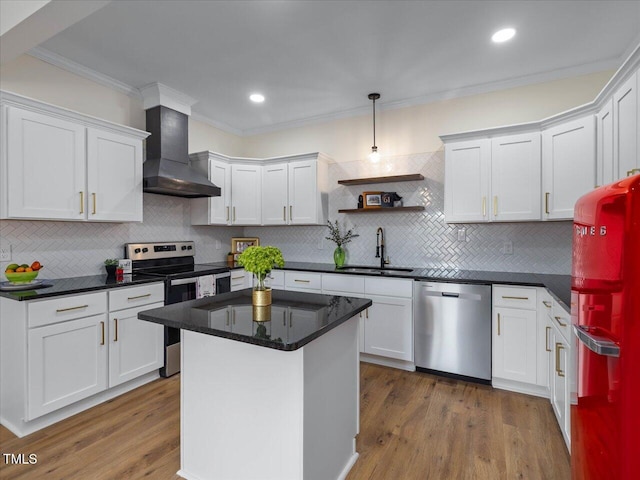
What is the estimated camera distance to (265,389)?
1532 millimetres

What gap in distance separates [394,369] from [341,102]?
303cm

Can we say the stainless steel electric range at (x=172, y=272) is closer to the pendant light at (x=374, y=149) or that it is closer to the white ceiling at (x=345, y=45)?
the white ceiling at (x=345, y=45)

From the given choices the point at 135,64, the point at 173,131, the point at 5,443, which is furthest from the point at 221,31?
the point at 5,443

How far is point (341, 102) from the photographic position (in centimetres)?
387

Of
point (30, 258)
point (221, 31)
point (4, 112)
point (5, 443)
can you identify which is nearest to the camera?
point (5, 443)

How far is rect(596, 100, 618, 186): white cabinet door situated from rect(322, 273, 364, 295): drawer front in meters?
2.12

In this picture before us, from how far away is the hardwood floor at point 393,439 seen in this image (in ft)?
6.16

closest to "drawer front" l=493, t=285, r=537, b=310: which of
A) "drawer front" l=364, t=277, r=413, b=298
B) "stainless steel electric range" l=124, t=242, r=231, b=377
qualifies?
"drawer front" l=364, t=277, r=413, b=298

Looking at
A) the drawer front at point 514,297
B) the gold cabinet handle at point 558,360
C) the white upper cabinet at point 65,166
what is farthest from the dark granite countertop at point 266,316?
the white upper cabinet at point 65,166

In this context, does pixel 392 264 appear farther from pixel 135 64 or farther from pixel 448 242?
pixel 135 64

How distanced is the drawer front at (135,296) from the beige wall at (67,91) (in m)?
1.75

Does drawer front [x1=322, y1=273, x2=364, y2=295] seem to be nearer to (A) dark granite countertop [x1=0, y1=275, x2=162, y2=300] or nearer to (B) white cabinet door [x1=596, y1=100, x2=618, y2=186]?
(A) dark granite countertop [x1=0, y1=275, x2=162, y2=300]

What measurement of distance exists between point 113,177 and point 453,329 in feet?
11.2

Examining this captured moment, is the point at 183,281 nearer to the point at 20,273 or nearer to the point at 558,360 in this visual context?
the point at 20,273
